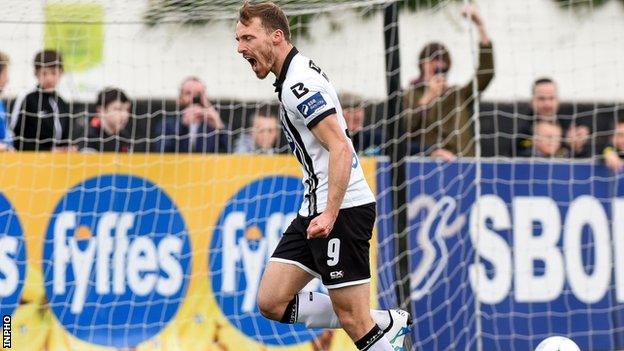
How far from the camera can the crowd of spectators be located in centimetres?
897

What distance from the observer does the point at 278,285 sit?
6516mm

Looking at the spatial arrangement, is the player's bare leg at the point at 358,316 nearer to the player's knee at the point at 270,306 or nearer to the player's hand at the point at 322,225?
the player's knee at the point at 270,306

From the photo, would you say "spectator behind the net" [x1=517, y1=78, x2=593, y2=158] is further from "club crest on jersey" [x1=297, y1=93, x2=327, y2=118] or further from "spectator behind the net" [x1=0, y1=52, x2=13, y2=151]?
"club crest on jersey" [x1=297, y1=93, x2=327, y2=118]

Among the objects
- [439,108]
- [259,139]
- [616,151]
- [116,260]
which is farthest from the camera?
[616,151]

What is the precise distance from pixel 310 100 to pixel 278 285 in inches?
39.3

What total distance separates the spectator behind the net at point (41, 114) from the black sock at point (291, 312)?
9.34 ft

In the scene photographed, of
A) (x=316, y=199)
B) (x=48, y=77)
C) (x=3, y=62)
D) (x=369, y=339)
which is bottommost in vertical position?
(x=369, y=339)

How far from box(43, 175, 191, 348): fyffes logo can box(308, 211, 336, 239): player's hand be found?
284 cm

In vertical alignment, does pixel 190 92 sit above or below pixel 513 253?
above

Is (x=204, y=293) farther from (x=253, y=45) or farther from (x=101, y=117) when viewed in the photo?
(x=253, y=45)

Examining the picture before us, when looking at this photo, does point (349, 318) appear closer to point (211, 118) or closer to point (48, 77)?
point (211, 118)

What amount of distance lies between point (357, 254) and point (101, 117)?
10.8 ft

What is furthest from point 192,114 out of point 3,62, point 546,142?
point 546,142

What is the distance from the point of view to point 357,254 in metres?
6.39
